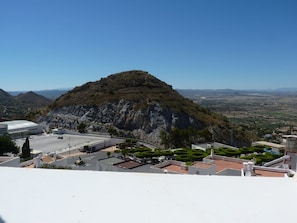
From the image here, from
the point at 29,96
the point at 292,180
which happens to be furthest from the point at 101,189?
the point at 29,96

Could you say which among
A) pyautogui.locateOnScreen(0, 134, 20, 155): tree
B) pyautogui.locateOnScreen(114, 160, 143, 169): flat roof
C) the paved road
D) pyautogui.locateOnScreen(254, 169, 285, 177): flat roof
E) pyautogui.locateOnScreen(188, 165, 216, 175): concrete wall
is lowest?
the paved road

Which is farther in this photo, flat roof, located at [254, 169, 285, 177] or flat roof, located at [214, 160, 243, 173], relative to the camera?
flat roof, located at [214, 160, 243, 173]

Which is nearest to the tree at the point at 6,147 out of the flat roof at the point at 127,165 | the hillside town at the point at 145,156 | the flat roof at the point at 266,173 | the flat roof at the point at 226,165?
the hillside town at the point at 145,156

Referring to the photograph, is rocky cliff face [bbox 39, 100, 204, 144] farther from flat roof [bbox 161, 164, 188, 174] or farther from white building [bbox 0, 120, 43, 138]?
flat roof [bbox 161, 164, 188, 174]

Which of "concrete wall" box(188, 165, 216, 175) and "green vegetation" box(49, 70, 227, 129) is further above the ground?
"green vegetation" box(49, 70, 227, 129)

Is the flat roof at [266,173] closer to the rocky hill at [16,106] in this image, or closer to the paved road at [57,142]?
the paved road at [57,142]

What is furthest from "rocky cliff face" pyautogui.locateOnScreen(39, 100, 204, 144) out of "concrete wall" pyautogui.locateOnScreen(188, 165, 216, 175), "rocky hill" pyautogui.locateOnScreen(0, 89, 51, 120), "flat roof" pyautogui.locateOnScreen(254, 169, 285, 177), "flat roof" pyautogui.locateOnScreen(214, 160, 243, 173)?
"flat roof" pyautogui.locateOnScreen(254, 169, 285, 177)

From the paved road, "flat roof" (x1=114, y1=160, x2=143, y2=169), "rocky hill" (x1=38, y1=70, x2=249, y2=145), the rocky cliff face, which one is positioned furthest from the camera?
"rocky hill" (x1=38, y1=70, x2=249, y2=145)

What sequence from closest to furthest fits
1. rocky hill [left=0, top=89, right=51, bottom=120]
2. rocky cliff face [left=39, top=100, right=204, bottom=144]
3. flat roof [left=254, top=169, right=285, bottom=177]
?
flat roof [left=254, top=169, right=285, bottom=177] → rocky cliff face [left=39, top=100, right=204, bottom=144] → rocky hill [left=0, top=89, right=51, bottom=120]
